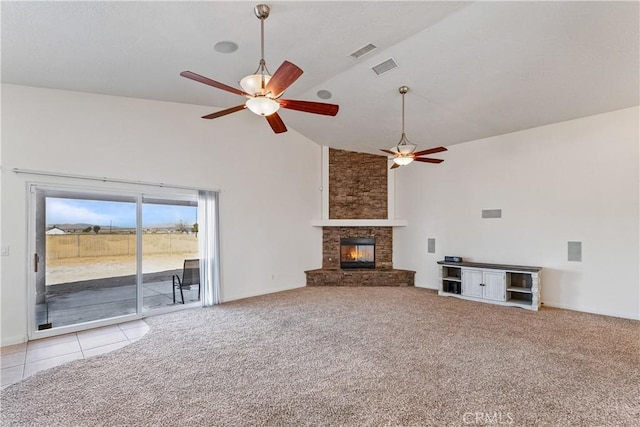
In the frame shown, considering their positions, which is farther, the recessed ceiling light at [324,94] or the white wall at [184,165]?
the recessed ceiling light at [324,94]

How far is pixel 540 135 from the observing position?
220 inches

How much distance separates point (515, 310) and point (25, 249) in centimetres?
736

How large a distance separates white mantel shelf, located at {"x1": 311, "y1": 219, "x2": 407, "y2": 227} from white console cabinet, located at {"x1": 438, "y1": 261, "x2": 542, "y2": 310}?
156cm

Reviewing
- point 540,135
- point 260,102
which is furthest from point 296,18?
point 540,135

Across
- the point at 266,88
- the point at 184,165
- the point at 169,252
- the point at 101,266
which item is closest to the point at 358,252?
the point at 169,252

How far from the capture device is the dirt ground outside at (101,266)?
169 inches

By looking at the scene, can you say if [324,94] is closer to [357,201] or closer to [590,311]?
[357,201]

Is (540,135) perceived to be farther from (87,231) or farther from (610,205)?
(87,231)

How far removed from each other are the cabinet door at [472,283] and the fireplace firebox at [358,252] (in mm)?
2287

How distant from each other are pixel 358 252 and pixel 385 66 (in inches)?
187

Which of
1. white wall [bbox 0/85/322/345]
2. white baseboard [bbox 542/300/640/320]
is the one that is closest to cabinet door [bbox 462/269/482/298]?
white baseboard [bbox 542/300/640/320]

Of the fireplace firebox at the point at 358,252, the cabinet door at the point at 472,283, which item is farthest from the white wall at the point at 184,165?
the cabinet door at the point at 472,283

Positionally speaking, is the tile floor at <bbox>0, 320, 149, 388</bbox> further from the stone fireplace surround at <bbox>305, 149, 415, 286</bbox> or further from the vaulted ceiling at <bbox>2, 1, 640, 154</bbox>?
the stone fireplace surround at <bbox>305, 149, 415, 286</bbox>

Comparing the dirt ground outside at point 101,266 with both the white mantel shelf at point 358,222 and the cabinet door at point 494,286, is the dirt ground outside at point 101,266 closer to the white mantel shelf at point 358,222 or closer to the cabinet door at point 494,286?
the white mantel shelf at point 358,222
